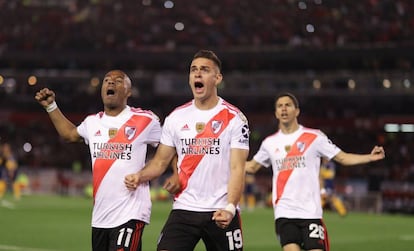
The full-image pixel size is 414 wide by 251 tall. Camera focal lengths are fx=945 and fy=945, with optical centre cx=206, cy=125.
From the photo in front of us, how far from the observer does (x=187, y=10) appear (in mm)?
50094

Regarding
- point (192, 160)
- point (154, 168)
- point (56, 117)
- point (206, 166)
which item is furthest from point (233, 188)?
point (56, 117)

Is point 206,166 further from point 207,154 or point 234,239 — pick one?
point 234,239

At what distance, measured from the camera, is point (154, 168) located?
8570 mm

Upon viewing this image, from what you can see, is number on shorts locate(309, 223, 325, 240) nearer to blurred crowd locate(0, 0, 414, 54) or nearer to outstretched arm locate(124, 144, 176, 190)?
outstretched arm locate(124, 144, 176, 190)

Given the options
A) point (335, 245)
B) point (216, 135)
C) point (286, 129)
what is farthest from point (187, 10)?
point (216, 135)

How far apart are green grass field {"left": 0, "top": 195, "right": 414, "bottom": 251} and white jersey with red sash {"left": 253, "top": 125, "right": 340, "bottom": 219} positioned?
700cm

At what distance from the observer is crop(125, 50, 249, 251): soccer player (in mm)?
8219

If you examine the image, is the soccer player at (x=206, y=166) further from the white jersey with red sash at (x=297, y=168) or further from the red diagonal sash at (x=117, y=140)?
the white jersey with red sash at (x=297, y=168)

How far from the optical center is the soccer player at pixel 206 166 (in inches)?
324

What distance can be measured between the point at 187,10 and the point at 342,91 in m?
9.71

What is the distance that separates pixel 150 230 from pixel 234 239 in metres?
14.7

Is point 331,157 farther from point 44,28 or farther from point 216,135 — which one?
point 44,28

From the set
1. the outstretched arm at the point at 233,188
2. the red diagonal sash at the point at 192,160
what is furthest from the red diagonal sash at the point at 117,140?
the outstretched arm at the point at 233,188

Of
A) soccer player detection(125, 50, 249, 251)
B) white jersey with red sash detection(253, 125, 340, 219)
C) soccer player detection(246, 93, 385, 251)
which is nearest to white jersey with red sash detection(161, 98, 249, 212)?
soccer player detection(125, 50, 249, 251)
